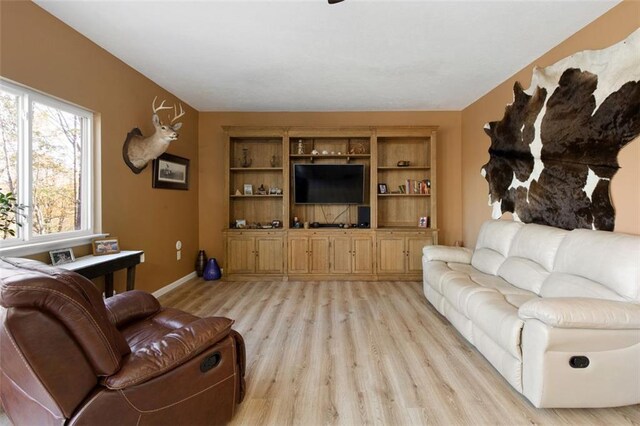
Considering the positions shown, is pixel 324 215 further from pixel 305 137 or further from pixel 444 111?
pixel 444 111

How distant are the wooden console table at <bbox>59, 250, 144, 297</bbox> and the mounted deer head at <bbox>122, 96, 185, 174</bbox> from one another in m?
1.10

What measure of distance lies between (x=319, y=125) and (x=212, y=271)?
114 inches

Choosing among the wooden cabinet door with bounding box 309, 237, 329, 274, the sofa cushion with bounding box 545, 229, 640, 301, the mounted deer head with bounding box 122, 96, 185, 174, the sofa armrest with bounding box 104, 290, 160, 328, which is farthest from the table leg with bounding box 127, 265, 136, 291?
the sofa cushion with bounding box 545, 229, 640, 301

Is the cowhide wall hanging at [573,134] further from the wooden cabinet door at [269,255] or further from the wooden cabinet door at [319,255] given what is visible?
the wooden cabinet door at [269,255]

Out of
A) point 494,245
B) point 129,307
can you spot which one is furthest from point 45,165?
point 494,245

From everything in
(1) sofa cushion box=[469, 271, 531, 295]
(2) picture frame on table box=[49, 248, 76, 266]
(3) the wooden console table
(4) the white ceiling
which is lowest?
(1) sofa cushion box=[469, 271, 531, 295]

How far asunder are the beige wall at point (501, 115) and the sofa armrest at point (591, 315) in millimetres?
890

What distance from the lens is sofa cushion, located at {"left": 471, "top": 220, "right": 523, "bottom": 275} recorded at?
3.03m

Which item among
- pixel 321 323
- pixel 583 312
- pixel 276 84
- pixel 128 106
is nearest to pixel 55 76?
pixel 128 106

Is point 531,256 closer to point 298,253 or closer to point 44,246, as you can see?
point 298,253

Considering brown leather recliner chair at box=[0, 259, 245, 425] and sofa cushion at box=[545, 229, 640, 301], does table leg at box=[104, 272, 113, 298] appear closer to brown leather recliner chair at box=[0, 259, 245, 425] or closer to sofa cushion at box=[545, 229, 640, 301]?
brown leather recliner chair at box=[0, 259, 245, 425]

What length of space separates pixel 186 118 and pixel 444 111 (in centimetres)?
416

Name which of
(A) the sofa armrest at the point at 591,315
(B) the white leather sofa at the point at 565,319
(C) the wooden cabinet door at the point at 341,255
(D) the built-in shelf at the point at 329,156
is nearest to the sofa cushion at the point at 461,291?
(B) the white leather sofa at the point at 565,319

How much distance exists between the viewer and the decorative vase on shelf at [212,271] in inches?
182
